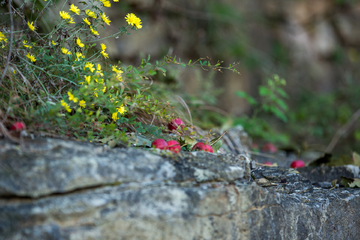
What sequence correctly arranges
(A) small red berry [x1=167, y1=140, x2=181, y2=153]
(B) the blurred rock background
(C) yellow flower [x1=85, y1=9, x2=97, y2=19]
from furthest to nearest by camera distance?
(B) the blurred rock background, (C) yellow flower [x1=85, y1=9, x2=97, y2=19], (A) small red berry [x1=167, y1=140, x2=181, y2=153]

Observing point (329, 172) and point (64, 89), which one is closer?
point (64, 89)

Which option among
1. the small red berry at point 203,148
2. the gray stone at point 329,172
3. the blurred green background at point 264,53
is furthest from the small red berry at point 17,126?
the blurred green background at point 264,53

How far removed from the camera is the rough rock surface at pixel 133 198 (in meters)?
0.93

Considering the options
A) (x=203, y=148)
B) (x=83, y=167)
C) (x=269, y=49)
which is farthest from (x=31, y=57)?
(x=269, y=49)

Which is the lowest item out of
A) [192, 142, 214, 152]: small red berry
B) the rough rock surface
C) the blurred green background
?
the rough rock surface

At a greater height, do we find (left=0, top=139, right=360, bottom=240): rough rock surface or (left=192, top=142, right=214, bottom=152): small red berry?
(left=192, top=142, right=214, bottom=152): small red berry

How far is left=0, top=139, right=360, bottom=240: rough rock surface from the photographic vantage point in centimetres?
93

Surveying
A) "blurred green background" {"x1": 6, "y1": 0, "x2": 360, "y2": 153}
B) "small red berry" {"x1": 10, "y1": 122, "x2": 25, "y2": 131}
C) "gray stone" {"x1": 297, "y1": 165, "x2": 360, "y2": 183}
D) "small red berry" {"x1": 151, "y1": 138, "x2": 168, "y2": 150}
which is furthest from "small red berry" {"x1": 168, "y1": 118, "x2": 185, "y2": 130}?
"blurred green background" {"x1": 6, "y1": 0, "x2": 360, "y2": 153}

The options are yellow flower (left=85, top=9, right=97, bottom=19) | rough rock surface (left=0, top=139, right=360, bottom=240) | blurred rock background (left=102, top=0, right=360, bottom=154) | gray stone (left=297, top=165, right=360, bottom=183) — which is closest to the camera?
rough rock surface (left=0, top=139, right=360, bottom=240)

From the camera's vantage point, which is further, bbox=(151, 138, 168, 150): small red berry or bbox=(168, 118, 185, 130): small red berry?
bbox=(168, 118, 185, 130): small red berry

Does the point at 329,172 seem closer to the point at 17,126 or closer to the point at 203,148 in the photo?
the point at 203,148

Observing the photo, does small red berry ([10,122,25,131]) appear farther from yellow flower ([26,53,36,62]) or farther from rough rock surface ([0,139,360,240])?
yellow flower ([26,53,36,62])

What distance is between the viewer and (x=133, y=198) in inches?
40.7

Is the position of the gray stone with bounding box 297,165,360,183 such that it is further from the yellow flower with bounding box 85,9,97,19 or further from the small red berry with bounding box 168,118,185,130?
the yellow flower with bounding box 85,9,97,19
